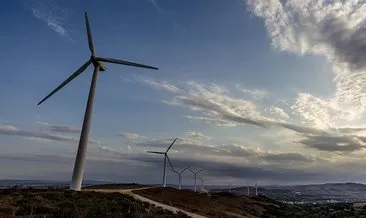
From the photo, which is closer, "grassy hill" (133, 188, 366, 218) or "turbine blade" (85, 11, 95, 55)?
"turbine blade" (85, 11, 95, 55)

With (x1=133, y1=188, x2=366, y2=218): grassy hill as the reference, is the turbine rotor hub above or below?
above

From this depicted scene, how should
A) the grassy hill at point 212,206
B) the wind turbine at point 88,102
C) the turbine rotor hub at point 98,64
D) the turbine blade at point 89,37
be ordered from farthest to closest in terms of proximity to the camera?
1. the grassy hill at point 212,206
2. the turbine blade at point 89,37
3. the turbine rotor hub at point 98,64
4. the wind turbine at point 88,102

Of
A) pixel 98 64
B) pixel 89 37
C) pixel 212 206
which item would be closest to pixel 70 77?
pixel 98 64

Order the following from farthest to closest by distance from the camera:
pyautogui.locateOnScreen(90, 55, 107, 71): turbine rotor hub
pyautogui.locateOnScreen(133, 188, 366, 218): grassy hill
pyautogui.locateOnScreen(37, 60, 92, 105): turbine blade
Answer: pyautogui.locateOnScreen(133, 188, 366, 218): grassy hill, pyautogui.locateOnScreen(90, 55, 107, 71): turbine rotor hub, pyautogui.locateOnScreen(37, 60, 92, 105): turbine blade

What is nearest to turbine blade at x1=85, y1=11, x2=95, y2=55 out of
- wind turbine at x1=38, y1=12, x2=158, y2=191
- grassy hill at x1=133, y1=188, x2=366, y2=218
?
wind turbine at x1=38, y1=12, x2=158, y2=191

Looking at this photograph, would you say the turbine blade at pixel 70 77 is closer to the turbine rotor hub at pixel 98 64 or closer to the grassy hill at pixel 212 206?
the turbine rotor hub at pixel 98 64

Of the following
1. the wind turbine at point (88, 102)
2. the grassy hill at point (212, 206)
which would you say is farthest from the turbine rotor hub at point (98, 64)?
the grassy hill at point (212, 206)

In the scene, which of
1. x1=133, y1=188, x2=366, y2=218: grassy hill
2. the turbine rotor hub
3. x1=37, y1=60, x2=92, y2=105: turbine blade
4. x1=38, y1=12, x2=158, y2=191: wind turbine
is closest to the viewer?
x1=38, y1=12, x2=158, y2=191: wind turbine

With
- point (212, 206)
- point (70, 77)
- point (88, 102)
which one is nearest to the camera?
point (88, 102)

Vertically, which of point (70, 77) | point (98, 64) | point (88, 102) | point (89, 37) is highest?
point (89, 37)

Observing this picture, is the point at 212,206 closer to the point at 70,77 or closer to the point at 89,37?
the point at 70,77

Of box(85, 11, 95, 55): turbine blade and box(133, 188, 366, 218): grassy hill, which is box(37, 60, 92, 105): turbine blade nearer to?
box(85, 11, 95, 55): turbine blade

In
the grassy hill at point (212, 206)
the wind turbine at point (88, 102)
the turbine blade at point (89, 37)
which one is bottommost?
the grassy hill at point (212, 206)

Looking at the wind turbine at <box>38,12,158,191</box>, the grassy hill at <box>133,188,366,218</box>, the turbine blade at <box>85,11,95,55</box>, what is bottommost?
the grassy hill at <box>133,188,366,218</box>
